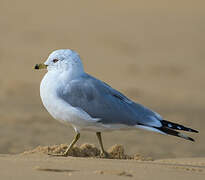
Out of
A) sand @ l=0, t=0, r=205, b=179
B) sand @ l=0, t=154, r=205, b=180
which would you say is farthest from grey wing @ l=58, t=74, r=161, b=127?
sand @ l=0, t=154, r=205, b=180

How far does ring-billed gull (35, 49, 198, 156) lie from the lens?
8578 millimetres

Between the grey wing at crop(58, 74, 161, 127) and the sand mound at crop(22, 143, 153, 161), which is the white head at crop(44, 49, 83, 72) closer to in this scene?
the grey wing at crop(58, 74, 161, 127)

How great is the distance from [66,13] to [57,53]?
24624mm

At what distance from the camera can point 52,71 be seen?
895 cm

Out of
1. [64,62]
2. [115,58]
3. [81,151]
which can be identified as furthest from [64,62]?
[115,58]

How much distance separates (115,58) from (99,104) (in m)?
16.0

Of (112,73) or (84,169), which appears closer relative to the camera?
(84,169)

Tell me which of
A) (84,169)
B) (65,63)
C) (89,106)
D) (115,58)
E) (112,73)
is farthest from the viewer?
(115,58)

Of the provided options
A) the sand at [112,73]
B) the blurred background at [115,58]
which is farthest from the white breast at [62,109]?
the blurred background at [115,58]

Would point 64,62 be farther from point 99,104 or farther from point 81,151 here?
point 81,151

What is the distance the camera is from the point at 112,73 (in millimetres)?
22422

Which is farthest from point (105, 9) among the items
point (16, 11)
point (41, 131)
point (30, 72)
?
point (41, 131)

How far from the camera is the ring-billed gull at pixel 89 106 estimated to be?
28.1 ft

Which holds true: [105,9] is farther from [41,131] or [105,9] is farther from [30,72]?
[41,131]
